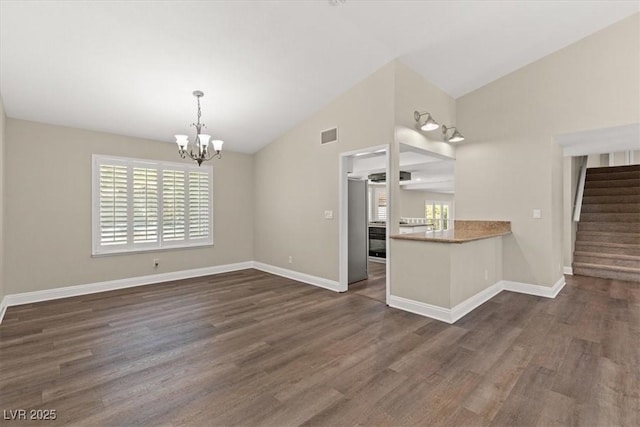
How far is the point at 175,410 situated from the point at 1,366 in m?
1.80

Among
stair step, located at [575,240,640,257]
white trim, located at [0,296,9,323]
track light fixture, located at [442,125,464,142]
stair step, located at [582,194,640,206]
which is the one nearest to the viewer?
white trim, located at [0,296,9,323]

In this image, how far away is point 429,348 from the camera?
2863 mm

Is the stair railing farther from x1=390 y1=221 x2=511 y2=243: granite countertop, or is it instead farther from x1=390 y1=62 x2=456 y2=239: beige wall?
x1=390 y1=62 x2=456 y2=239: beige wall

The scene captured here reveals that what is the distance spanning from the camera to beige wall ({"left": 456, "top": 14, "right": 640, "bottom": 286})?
3873mm

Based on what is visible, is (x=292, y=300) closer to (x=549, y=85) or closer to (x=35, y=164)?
(x=35, y=164)

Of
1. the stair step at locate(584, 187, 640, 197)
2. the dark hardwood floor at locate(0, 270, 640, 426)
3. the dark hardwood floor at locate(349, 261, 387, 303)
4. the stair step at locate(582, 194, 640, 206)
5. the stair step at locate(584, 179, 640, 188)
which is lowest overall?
the dark hardwood floor at locate(0, 270, 640, 426)

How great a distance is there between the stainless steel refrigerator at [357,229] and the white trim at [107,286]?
256cm

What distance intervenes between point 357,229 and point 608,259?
189 inches

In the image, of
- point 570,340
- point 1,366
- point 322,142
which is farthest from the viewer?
point 322,142

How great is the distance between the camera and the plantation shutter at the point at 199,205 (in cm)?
576

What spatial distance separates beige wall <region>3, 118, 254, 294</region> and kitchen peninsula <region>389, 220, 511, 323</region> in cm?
413

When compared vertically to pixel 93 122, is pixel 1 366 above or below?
below

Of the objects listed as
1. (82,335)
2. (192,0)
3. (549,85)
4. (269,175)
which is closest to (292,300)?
→ (82,335)

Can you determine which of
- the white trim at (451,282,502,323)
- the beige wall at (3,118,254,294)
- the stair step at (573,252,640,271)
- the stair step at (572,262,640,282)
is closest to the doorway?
the white trim at (451,282,502,323)
